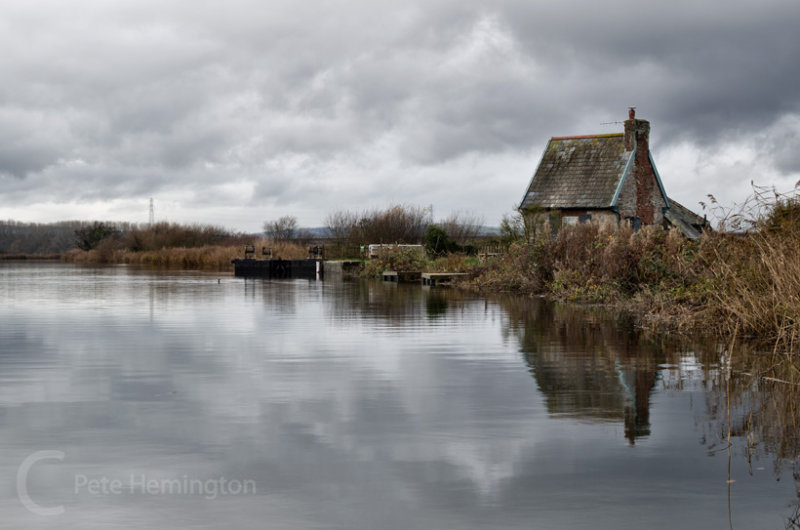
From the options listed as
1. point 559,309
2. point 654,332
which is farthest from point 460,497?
point 559,309

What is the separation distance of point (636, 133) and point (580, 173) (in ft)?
11.0

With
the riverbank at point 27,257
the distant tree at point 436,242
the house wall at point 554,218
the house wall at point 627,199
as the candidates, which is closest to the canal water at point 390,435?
the house wall at point 554,218

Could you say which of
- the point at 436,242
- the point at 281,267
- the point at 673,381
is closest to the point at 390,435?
the point at 673,381

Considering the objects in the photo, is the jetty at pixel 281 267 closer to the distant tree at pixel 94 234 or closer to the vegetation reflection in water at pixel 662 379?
the vegetation reflection in water at pixel 662 379

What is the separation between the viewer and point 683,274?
18.0 meters

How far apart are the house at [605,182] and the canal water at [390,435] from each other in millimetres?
29104

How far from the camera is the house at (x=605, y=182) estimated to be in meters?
41.7

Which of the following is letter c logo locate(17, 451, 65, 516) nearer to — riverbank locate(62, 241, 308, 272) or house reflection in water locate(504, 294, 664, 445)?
house reflection in water locate(504, 294, 664, 445)

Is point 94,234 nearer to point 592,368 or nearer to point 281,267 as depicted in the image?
point 281,267

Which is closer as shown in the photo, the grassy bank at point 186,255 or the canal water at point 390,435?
the canal water at point 390,435

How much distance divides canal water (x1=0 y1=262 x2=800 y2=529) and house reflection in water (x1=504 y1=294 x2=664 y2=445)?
5 centimetres

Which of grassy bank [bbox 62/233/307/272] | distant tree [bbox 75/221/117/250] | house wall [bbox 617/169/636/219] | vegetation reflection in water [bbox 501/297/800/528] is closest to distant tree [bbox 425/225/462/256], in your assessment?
Answer: house wall [bbox 617/169/636/219]

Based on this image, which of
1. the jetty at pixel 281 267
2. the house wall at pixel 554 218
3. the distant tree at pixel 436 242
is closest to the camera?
the house wall at pixel 554 218

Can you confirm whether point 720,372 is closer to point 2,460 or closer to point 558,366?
point 558,366
